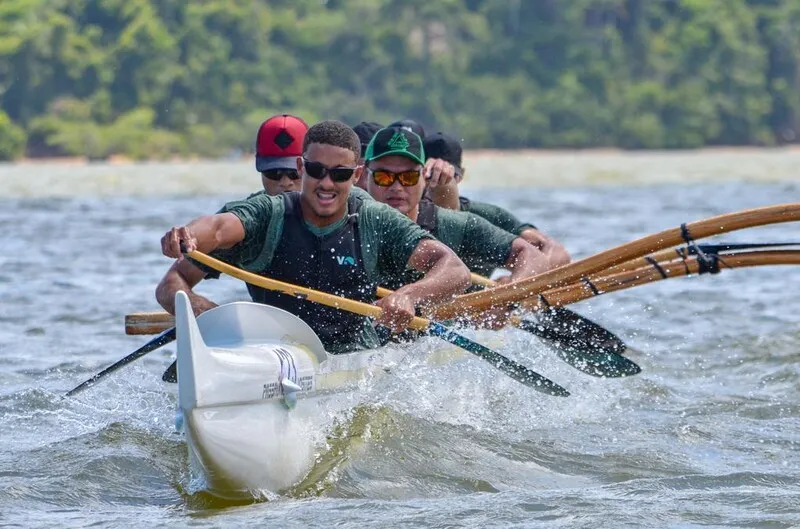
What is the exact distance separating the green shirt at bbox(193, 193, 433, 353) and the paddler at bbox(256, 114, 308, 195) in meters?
0.92

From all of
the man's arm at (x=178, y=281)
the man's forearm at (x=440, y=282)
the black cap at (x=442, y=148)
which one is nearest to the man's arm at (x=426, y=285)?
the man's forearm at (x=440, y=282)

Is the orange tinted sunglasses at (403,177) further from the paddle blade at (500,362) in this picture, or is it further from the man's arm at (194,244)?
Answer: the man's arm at (194,244)

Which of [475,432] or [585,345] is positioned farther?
[585,345]

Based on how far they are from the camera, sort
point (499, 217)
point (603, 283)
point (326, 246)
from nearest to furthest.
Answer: point (326, 246)
point (603, 283)
point (499, 217)

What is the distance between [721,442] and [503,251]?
6.17ft

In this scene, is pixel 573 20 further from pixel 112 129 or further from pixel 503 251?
pixel 503 251

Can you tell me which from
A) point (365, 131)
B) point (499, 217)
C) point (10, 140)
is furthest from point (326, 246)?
point (10, 140)

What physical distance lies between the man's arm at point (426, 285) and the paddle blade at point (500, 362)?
0.55 feet

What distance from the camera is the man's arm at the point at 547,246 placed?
9.99 m

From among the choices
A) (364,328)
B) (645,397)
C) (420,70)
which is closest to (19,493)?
(364,328)

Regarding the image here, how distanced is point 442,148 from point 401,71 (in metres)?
65.8

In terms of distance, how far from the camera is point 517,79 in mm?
77188

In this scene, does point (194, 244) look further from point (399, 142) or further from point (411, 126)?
point (411, 126)

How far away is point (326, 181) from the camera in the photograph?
7.52 metres
